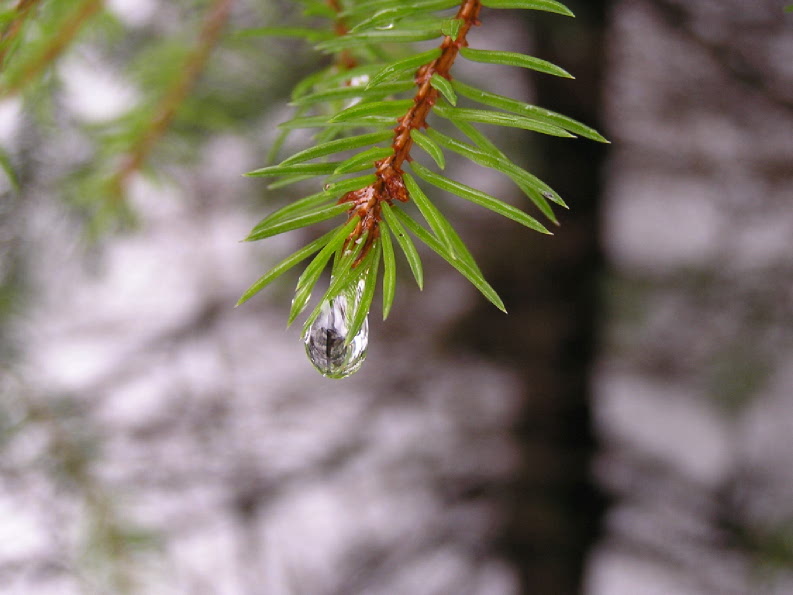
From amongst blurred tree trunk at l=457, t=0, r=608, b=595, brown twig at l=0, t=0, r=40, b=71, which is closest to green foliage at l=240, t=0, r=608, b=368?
brown twig at l=0, t=0, r=40, b=71

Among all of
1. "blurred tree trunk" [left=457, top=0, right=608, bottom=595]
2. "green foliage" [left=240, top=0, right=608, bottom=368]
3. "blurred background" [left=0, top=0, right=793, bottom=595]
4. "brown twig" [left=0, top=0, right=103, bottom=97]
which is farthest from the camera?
"blurred tree trunk" [left=457, top=0, right=608, bottom=595]

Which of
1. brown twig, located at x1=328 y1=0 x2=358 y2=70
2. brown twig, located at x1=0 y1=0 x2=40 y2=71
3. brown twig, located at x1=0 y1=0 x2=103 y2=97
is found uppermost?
brown twig, located at x1=0 y1=0 x2=103 y2=97

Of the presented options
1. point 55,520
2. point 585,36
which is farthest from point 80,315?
point 585,36

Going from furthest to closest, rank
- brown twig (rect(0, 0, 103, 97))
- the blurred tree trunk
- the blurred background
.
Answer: the blurred tree trunk
the blurred background
brown twig (rect(0, 0, 103, 97))

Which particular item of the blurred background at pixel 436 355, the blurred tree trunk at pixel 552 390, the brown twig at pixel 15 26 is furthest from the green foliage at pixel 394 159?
the blurred tree trunk at pixel 552 390

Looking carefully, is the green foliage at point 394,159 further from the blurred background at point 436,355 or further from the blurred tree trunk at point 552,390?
the blurred tree trunk at point 552,390

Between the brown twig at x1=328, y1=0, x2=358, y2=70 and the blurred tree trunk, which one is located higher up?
the brown twig at x1=328, y1=0, x2=358, y2=70

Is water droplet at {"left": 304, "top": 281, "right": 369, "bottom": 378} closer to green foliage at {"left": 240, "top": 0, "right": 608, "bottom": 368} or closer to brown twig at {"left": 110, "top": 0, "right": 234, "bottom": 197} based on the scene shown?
green foliage at {"left": 240, "top": 0, "right": 608, "bottom": 368}
